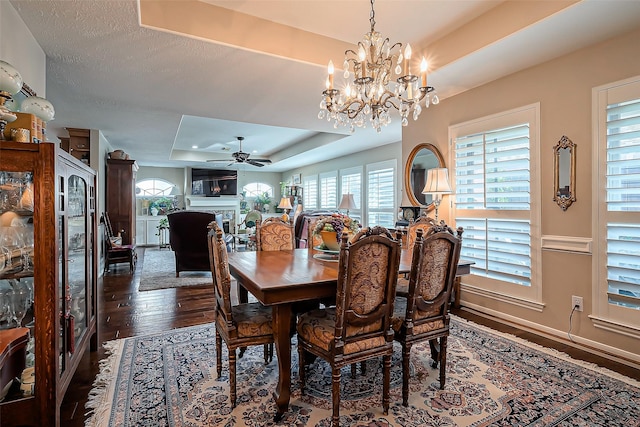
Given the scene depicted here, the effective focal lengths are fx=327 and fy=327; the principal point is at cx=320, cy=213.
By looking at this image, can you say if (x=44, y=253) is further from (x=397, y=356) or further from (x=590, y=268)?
(x=590, y=268)

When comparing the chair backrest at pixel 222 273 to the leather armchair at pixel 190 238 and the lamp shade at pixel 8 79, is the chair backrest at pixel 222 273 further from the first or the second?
the leather armchair at pixel 190 238

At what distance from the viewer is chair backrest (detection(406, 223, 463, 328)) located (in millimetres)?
1902

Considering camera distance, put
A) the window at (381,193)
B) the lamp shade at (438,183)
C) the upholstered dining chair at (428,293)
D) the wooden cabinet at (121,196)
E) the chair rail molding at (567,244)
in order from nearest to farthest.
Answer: the upholstered dining chair at (428,293), the chair rail molding at (567,244), the lamp shade at (438,183), the wooden cabinet at (121,196), the window at (381,193)

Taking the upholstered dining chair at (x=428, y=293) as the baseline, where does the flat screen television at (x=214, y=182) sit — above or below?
above

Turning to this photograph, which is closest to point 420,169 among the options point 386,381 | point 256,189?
point 386,381

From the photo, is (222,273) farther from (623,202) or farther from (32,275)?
(623,202)

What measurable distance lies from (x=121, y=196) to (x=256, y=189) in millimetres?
5771

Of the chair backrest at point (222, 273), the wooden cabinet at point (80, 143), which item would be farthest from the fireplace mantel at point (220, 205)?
the chair backrest at point (222, 273)

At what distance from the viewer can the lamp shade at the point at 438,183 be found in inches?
143

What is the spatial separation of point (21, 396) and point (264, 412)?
3.87 ft

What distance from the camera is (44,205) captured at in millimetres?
1569

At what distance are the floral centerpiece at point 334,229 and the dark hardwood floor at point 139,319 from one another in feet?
5.69

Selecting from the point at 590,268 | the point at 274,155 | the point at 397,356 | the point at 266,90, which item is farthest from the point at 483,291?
the point at 274,155

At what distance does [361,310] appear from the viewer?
1757 millimetres
